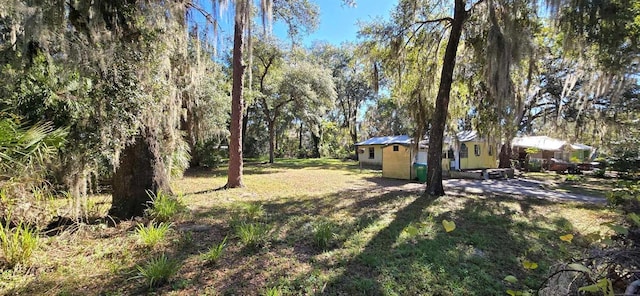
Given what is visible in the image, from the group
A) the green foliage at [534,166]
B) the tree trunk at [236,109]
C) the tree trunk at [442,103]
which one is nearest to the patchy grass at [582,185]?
the green foliage at [534,166]

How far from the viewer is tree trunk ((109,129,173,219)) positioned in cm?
421

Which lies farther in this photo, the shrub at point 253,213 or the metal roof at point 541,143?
the metal roof at point 541,143

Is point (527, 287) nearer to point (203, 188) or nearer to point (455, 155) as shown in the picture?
point (203, 188)

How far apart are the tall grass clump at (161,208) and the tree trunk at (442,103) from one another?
18.4 feet

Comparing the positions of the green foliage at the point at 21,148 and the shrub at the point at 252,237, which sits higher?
the green foliage at the point at 21,148

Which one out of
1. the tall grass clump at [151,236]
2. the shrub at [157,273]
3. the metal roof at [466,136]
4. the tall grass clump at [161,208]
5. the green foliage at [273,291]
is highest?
the metal roof at [466,136]

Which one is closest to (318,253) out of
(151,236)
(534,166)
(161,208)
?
(151,236)

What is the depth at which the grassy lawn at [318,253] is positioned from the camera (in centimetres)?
252

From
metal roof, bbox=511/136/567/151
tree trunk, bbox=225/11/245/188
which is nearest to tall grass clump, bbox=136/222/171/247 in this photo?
tree trunk, bbox=225/11/245/188

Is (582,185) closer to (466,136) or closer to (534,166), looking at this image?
(466,136)

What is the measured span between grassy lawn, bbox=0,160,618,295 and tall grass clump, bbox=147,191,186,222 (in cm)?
19

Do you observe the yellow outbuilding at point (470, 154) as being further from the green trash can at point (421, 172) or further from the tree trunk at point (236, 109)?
the tree trunk at point (236, 109)

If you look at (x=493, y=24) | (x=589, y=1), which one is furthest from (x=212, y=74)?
(x=589, y=1)

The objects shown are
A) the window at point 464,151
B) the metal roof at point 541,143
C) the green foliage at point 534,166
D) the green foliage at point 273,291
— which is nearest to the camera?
the green foliage at point 273,291
